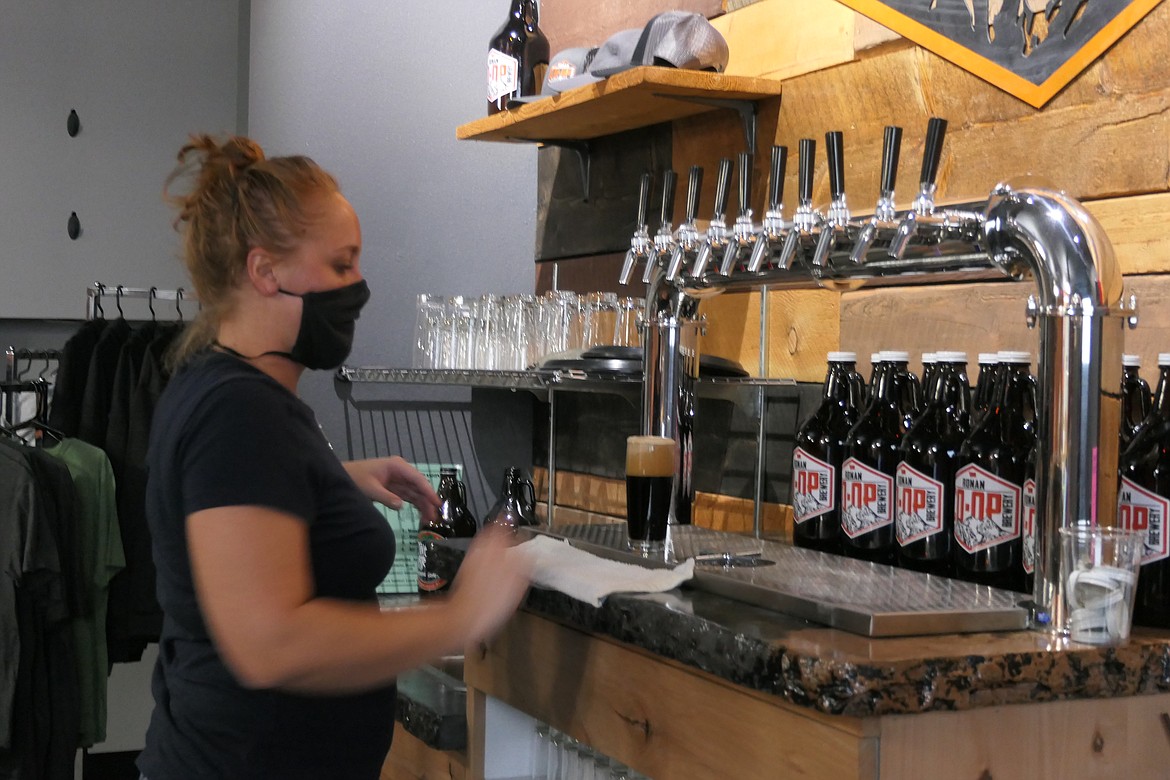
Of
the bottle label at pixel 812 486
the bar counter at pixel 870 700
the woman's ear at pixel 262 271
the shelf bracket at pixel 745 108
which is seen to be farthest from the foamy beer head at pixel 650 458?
the shelf bracket at pixel 745 108

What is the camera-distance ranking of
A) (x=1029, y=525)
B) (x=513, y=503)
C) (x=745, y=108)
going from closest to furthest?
1. (x=1029, y=525)
2. (x=745, y=108)
3. (x=513, y=503)

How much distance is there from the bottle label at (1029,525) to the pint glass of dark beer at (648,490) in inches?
18.9

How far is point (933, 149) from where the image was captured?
164 centimetres

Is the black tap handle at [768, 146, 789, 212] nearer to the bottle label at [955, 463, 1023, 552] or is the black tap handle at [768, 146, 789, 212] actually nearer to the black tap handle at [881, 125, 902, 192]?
the black tap handle at [881, 125, 902, 192]

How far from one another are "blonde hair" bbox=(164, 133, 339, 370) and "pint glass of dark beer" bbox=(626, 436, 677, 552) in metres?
0.54

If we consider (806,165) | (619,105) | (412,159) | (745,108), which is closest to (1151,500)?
(806,165)

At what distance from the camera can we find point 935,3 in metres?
2.03

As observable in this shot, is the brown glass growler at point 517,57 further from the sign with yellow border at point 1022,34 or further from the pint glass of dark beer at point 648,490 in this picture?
the pint glass of dark beer at point 648,490

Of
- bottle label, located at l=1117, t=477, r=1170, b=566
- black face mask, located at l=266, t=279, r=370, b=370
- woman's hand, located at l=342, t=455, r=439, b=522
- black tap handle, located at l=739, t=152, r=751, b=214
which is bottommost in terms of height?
woman's hand, located at l=342, t=455, r=439, b=522

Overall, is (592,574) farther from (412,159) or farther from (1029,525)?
(412,159)

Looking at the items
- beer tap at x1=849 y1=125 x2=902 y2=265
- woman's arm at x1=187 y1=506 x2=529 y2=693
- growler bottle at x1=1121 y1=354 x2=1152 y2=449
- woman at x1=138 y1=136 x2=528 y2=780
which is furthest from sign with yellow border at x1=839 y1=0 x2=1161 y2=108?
woman's arm at x1=187 y1=506 x2=529 y2=693

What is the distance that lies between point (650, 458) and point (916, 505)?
14.1 inches

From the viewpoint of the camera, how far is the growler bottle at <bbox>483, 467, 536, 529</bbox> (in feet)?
9.87

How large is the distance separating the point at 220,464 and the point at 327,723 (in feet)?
1.17
